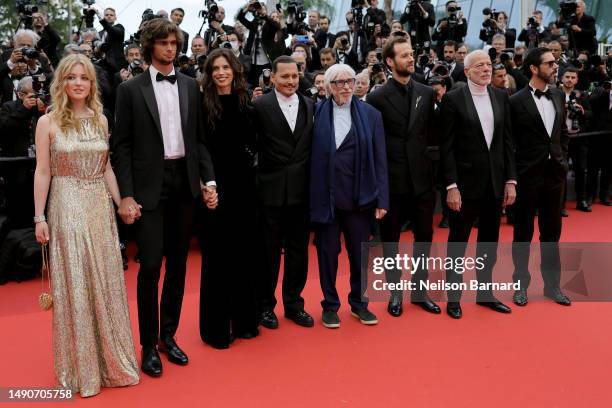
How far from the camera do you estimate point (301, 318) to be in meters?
4.24

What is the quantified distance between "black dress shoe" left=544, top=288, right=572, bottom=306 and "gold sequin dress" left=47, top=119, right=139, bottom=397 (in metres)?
2.94

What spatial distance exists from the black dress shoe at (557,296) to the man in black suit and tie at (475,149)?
0.43 metres

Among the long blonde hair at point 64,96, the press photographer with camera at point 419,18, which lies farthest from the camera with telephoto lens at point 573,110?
the long blonde hair at point 64,96

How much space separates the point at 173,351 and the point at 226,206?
2.76ft

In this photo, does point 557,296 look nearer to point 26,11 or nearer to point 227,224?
point 227,224

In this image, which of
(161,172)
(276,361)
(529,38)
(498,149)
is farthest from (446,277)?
(529,38)

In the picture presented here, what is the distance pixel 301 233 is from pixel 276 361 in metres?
0.92

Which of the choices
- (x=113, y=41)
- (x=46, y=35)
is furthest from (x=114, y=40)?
(x=46, y=35)

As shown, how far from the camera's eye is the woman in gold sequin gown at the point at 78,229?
3.16 m

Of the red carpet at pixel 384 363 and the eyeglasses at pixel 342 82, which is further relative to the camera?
the eyeglasses at pixel 342 82

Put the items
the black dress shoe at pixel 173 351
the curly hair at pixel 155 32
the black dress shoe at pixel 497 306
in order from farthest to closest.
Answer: the black dress shoe at pixel 497 306, the black dress shoe at pixel 173 351, the curly hair at pixel 155 32

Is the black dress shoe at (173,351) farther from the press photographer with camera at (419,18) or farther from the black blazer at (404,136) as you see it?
the press photographer with camera at (419,18)

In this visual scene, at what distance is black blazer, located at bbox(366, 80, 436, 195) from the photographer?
4.29m

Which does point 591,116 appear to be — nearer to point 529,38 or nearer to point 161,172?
point 529,38
